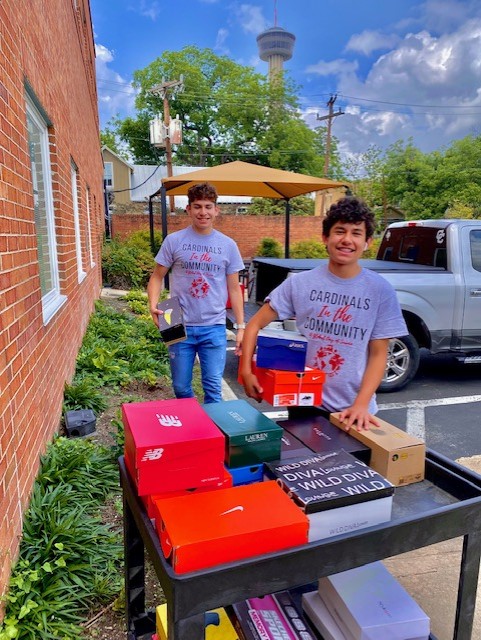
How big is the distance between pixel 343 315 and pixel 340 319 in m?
0.02

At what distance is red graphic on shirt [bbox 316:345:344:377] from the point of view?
2.14 m

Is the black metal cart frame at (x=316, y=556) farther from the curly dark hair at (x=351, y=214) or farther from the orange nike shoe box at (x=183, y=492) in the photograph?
the curly dark hair at (x=351, y=214)

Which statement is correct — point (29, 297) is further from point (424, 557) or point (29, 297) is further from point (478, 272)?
point (478, 272)

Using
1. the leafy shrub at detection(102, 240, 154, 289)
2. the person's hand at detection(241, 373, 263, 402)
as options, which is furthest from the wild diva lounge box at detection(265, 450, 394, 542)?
the leafy shrub at detection(102, 240, 154, 289)

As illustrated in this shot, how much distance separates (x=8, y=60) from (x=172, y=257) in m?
1.60

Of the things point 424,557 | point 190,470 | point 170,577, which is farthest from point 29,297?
point 424,557

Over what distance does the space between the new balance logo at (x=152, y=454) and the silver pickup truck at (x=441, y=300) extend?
448cm

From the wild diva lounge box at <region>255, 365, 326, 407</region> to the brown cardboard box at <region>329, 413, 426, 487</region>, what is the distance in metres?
0.30

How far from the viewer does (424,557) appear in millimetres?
2783

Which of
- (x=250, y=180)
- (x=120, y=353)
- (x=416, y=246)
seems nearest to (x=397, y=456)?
(x=120, y=353)

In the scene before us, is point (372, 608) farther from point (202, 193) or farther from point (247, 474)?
point (202, 193)

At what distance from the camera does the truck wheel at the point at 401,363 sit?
5602 millimetres

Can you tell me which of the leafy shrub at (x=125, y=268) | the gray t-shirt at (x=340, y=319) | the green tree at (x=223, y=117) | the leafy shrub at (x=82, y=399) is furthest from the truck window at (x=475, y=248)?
the green tree at (x=223, y=117)

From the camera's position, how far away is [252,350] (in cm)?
214
